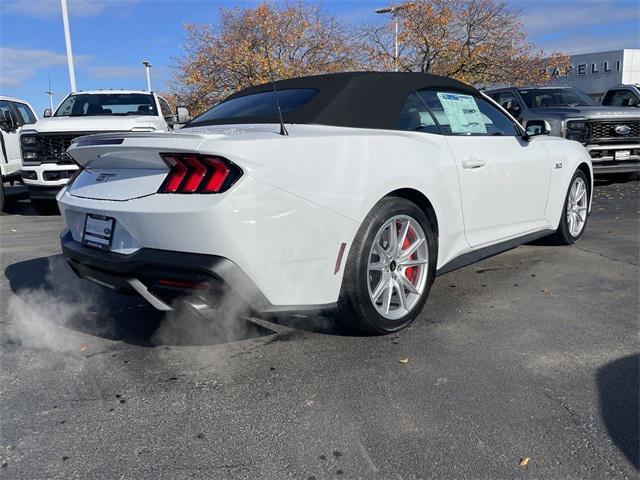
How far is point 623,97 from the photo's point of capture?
40.8ft

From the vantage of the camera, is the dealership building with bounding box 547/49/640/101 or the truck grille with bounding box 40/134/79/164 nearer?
the truck grille with bounding box 40/134/79/164

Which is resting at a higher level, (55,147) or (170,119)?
(170,119)

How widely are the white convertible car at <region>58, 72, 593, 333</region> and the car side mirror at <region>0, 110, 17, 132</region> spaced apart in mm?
7510

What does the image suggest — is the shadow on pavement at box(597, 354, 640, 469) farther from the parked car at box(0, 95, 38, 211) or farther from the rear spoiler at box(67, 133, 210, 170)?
the parked car at box(0, 95, 38, 211)

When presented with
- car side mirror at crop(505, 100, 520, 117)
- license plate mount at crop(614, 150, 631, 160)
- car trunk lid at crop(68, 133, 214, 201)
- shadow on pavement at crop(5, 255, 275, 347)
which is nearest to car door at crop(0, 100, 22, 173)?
shadow on pavement at crop(5, 255, 275, 347)

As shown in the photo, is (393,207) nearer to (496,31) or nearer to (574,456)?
(574,456)

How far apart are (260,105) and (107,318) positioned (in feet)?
5.93

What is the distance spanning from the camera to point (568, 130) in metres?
9.65

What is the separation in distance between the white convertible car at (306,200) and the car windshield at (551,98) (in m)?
7.59

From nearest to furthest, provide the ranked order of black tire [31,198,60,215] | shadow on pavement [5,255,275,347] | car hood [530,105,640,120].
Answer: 1. shadow on pavement [5,255,275,347]
2. black tire [31,198,60,215]
3. car hood [530,105,640,120]

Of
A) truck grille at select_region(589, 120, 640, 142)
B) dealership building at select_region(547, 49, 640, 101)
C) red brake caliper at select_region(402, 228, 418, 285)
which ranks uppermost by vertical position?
dealership building at select_region(547, 49, 640, 101)

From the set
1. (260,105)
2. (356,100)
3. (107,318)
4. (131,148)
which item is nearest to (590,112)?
(356,100)

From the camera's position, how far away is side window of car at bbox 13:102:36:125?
35.4 ft

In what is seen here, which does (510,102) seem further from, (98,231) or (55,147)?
(98,231)
